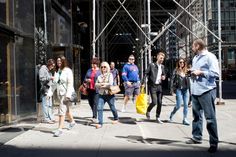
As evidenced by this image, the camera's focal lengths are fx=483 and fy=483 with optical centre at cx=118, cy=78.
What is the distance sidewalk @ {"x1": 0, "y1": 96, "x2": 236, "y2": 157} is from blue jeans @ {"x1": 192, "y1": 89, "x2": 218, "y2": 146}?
0.29 meters

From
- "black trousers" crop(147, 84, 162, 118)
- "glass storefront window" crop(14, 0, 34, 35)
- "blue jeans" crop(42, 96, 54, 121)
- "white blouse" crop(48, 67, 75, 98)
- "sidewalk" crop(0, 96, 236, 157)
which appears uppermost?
"glass storefront window" crop(14, 0, 34, 35)

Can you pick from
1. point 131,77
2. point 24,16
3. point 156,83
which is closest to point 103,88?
point 156,83

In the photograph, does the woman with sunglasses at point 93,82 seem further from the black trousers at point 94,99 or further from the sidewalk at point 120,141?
the sidewalk at point 120,141

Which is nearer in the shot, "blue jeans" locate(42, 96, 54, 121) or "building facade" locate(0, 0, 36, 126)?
"building facade" locate(0, 0, 36, 126)

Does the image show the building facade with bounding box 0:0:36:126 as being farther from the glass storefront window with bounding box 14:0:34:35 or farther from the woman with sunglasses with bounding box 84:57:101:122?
the woman with sunglasses with bounding box 84:57:101:122

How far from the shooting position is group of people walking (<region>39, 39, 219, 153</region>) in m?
8.45

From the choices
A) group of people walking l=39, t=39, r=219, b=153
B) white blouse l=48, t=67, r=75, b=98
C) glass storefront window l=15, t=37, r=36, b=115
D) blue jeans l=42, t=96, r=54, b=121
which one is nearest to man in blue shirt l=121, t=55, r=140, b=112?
group of people walking l=39, t=39, r=219, b=153

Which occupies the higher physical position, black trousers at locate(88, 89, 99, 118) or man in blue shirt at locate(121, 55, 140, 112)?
man in blue shirt at locate(121, 55, 140, 112)

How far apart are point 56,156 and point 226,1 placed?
76.4 m

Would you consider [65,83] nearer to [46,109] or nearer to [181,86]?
[46,109]

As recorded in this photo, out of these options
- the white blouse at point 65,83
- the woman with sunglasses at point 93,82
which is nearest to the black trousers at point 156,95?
the woman with sunglasses at point 93,82

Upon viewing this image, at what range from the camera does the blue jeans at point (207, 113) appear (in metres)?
8.23

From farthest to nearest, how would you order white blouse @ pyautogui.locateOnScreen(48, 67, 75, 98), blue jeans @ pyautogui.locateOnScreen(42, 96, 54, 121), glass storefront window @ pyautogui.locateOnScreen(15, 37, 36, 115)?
1. blue jeans @ pyautogui.locateOnScreen(42, 96, 54, 121)
2. glass storefront window @ pyautogui.locateOnScreen(15, 37, 36, 115)
3. white blouse @ pyautogui.locateOnScreen(48, 67, 75, 98)

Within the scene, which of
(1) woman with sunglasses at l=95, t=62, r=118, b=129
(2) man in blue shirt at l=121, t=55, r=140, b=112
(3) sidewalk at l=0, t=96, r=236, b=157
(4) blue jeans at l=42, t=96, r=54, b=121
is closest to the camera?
→ (3) sidewalk at l=0, t=96, r=236, b=157
